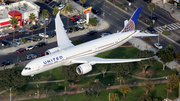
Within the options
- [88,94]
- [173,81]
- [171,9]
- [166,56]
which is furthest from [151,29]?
[88,94]

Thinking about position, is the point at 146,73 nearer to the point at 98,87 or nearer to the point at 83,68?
the point at 98,87

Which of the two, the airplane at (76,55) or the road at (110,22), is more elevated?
the airplane at (76,55)

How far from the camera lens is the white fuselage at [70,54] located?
10231 centimetres

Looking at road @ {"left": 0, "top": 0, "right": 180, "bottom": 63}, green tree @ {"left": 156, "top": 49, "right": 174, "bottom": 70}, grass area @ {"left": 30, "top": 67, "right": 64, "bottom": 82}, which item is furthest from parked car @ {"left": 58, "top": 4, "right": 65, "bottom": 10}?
green tree @ {"left": 156, "top": 49, "right": 174, "bottom": 70}

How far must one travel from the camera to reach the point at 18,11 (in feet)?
533

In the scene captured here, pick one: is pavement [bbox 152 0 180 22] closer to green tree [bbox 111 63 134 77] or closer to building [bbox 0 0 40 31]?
green tree [bbox 111 63 134 77]

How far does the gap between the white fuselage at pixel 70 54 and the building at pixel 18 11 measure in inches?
2184

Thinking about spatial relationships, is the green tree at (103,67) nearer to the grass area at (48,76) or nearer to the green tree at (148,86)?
the grass area at (48,76)

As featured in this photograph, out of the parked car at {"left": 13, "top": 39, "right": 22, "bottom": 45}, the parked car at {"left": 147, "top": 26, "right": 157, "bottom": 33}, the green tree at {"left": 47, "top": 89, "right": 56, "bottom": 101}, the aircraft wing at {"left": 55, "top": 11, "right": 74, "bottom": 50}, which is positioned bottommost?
the parked car at {"left": 13, "top": 39, "right": 22, "bottom": 45}

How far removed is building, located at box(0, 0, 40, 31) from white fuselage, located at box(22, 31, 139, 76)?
5546cm

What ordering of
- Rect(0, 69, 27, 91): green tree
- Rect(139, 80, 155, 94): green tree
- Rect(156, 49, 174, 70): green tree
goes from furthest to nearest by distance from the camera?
1. Rect(156, 49, 174, 70): green tree
2. Rect(139, 80, 155, 94): green tree
3. Rect(0, 69, 27, 91): green tree

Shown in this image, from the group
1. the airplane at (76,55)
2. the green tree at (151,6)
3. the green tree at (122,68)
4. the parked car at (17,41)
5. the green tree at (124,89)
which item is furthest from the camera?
the green tree at (151,6)

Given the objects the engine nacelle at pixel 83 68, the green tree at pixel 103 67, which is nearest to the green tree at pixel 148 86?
the green tree at pixel 103 67

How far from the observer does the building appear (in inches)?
6132
